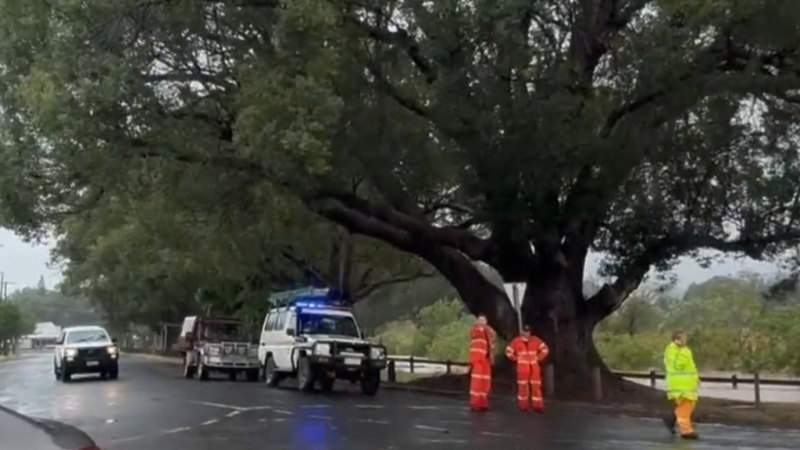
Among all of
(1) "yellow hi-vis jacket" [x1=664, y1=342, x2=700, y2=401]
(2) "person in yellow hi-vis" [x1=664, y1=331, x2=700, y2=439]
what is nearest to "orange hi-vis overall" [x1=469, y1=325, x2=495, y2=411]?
(2) "person in yellow hi-vis" [x1=664, y1=331, x2=700, y2=439]

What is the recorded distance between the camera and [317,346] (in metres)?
29.8

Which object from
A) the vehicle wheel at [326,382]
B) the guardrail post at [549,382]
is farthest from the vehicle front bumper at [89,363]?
the guardrail post at [549,382]

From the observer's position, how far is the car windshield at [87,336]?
128 feet

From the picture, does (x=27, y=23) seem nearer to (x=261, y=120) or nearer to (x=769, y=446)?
(x=261, y=120)

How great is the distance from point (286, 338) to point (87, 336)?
10.6 m

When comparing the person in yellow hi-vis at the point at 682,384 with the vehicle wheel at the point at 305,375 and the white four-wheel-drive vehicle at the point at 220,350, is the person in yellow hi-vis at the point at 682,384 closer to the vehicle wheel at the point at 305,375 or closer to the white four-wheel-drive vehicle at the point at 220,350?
the vehicle wheel at the point at 305,375

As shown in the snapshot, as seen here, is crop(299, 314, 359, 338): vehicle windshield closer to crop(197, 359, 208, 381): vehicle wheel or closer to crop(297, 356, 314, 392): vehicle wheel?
crop(297, 356, 314, 392): vehicle wheel

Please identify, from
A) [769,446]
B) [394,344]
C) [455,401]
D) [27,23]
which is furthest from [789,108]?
[394,344]

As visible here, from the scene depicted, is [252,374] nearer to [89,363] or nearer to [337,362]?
[89,363]

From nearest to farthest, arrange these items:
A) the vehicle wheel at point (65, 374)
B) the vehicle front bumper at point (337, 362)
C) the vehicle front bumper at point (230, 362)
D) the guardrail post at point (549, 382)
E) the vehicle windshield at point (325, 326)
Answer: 1. the guardrail post at point (549, 382)
2. the vehicle front bumper at point (337, 362)
3. the vehicle windshield at point (325, 326)
4. the vehicle wheel at point (65, 374)
5. the vehicle front bumper at point (230, 362)

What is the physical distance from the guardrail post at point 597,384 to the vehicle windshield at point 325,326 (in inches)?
254

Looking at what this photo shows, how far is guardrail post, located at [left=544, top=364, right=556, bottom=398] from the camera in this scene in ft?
92.1

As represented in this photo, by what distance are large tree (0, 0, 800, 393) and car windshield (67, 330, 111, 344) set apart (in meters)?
10.5

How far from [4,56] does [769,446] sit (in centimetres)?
1752
